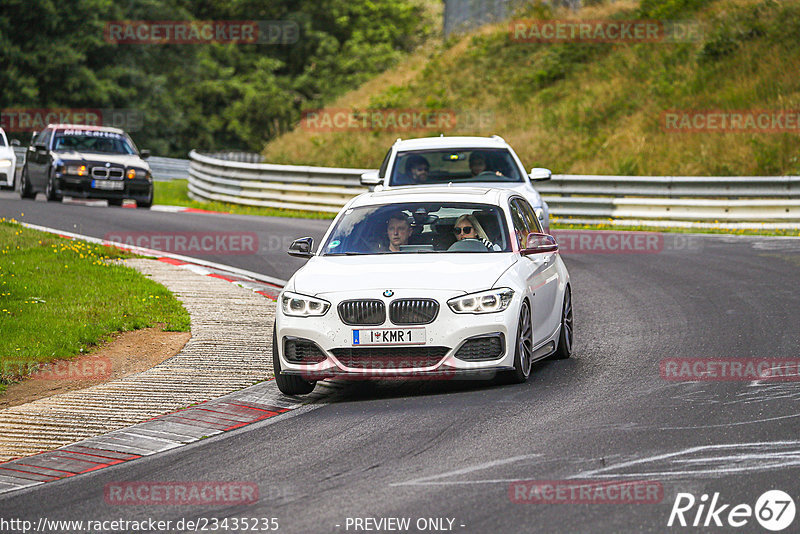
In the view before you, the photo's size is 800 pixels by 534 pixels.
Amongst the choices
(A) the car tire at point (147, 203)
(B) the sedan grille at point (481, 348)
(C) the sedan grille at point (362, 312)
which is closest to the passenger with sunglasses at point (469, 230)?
(B) the sedan grille at point (481, 348)

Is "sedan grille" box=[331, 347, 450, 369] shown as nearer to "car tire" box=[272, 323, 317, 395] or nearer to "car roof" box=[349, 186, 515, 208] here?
"car tire" box=[272, 323, 317, 395]

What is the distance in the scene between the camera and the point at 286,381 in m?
9.25

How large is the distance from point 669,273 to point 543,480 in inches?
397

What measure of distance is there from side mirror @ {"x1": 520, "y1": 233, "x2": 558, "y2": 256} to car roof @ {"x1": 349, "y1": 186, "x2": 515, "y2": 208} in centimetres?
53

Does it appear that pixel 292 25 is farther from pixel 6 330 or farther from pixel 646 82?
pixel 6 330

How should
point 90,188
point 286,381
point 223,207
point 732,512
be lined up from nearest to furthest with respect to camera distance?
point 732,512
point 286,381
point 90,188
point 223,207

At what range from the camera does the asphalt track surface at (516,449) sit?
6090mm

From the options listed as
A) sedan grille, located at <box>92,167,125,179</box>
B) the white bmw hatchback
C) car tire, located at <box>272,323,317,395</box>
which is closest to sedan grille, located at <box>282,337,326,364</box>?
the white bmw hatchback

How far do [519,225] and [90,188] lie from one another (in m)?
17.7

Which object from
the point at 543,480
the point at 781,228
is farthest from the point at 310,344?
the point at 781,228

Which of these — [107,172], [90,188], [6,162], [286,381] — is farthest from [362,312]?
[6,162]

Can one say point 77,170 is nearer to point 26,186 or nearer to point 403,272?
point 26,186

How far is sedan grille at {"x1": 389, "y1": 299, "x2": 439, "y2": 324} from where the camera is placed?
29.2 ft

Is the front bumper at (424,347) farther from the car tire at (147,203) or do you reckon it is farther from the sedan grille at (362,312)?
the car tire at (147,203)
